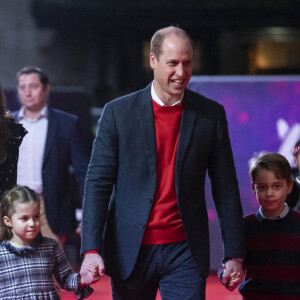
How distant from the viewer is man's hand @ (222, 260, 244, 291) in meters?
2.75

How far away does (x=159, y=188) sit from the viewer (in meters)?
2.74

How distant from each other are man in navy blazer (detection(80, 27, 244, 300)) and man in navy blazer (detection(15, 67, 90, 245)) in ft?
8.57

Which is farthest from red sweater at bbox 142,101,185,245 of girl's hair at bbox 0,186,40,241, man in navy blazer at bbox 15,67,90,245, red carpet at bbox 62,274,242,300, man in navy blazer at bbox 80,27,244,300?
man in navy blazer at bbox 15,67,90,245

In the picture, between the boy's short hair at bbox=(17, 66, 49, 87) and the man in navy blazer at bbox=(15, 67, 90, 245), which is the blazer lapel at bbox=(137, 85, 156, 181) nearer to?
the man in navy blazer at bbox=(15, 67, 90, 245)

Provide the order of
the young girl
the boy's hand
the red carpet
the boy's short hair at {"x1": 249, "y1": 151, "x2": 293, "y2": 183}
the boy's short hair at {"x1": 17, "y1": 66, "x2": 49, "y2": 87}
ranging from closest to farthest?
the boy's hand < the young girl < the boy's short hair at {"x1": 249, "y1": 151, "x2": 293, "y2": 183} < the red carpet < the boy's short hair at {"x1": 17, "y1": 66, "x2": 49, "y2": 87}

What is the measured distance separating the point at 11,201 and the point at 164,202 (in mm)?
669

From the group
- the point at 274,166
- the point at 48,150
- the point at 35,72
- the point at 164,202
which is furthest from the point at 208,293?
the point at 164,202

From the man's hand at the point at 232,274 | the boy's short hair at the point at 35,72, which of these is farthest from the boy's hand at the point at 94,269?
the boy's short hair at the point at 35,72

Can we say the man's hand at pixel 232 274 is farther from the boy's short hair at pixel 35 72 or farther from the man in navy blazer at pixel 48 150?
the boy's short hair at pixel 35 72

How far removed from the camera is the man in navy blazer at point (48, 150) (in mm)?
5430

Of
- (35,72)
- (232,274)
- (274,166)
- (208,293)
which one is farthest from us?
(35,72)

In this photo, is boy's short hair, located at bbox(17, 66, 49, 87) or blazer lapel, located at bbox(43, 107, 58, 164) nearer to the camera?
blazer lapel, located at bbox(43, 107, 58, 164)

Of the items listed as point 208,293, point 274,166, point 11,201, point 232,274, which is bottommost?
point 208,293

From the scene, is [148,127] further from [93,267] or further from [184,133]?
[93,267]
